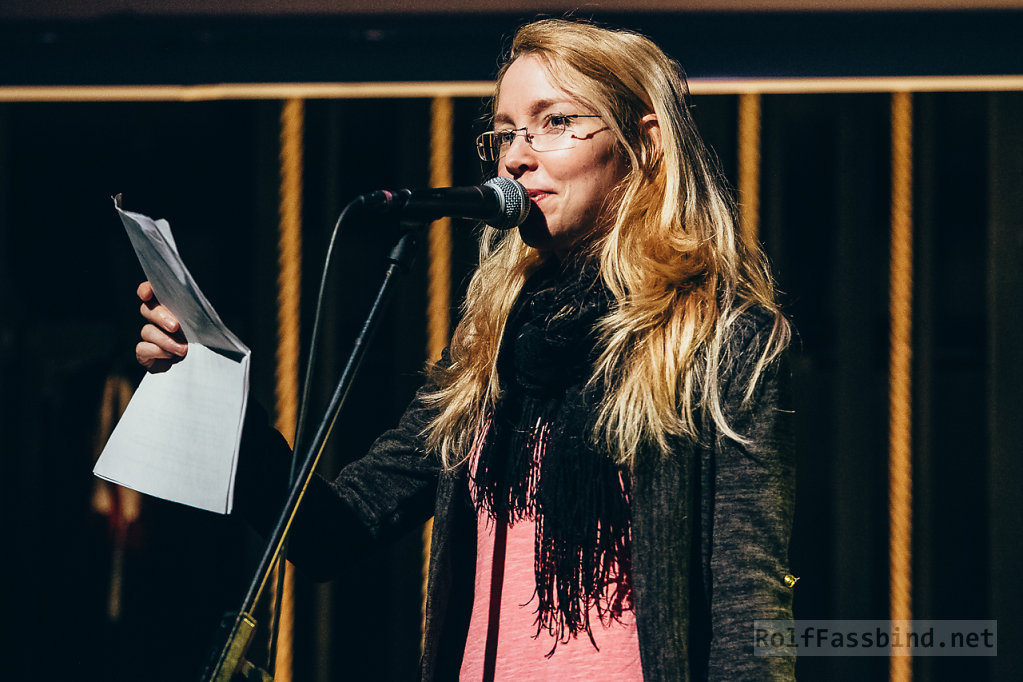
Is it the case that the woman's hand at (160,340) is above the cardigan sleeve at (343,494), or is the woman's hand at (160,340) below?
above

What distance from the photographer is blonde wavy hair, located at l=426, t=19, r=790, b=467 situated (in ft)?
3.89

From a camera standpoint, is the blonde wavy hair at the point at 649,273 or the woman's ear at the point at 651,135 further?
the woman's ear at the point at 651,135

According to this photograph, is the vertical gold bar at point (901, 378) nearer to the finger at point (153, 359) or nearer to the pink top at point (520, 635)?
the pink top at point (520, 635)

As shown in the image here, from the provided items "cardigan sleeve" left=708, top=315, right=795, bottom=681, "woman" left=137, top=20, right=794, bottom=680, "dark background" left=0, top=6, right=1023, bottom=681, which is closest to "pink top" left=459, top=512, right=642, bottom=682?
"woman" left=137, top=20, right=794, bottom=680

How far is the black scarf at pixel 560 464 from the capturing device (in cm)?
119

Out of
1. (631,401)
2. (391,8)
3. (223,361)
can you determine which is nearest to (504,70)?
(631,401)

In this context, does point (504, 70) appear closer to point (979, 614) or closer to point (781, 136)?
point (781, 136)

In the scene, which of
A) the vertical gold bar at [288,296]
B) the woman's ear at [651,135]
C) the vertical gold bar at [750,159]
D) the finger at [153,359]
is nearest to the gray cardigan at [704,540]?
the finger at [153,359]

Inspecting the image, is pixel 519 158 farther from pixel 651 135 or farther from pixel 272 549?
pixel 272 549

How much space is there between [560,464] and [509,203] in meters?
0.37

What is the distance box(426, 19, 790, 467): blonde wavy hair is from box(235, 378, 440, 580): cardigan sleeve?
67 mm

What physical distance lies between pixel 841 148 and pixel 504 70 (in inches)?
63.4

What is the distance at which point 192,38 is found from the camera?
254cm

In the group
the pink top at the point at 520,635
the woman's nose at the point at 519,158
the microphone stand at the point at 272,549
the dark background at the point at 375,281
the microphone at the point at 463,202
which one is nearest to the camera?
the microphone stand at the point at 272,549
